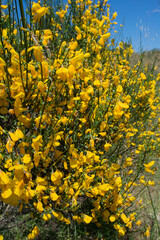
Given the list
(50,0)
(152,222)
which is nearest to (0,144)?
(152,222)

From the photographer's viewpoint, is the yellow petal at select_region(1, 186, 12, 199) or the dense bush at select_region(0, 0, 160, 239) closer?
the yellow petal at select_region(1, 186, 12, 199)

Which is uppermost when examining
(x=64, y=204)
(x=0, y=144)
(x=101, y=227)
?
(x=0, y=144)

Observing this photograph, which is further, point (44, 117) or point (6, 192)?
point (44, 117)

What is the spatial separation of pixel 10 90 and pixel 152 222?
2168mm

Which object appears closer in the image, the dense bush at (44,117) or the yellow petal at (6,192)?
the yellow petal at (6,192)

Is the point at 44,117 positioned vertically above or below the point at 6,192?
above

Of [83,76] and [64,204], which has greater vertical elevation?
[83,76]

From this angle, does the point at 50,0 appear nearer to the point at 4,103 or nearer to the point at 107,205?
the point at 4,103

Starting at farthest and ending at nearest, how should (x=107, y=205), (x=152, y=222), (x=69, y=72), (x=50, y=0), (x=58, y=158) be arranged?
(x=50, y=0) < (x=152, y=222) < (x=107, y=205) < (x=58, y=158) < (x=69, y=72)

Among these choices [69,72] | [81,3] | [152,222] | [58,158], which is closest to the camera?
[69,72]

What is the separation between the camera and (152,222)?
2.15 metres

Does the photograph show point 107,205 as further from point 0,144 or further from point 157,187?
point 157,187

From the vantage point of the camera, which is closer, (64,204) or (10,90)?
(10,90)

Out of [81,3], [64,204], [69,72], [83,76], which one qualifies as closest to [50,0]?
[81,3]
